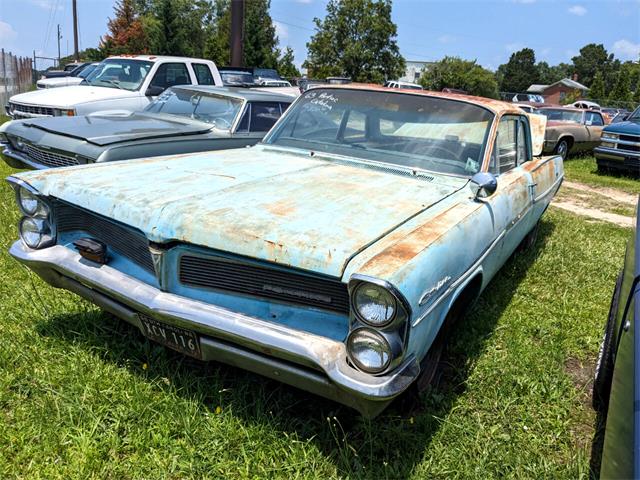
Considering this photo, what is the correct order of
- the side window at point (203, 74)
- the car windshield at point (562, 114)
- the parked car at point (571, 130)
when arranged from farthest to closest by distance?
1. the car windshield at point (562, 114)
2. the parked car at point (571, 130)
3. the side window at point (203, 74)

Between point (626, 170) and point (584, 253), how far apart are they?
23.7 ft

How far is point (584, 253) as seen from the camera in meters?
5.36

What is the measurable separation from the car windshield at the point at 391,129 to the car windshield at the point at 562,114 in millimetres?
11401

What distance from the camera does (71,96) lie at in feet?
25.2

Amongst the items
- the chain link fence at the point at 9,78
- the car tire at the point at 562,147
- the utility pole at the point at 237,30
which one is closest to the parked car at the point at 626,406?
the car tire at the point at 562,147

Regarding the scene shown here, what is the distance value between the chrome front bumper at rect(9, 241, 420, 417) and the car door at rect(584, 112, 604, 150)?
13.8 m

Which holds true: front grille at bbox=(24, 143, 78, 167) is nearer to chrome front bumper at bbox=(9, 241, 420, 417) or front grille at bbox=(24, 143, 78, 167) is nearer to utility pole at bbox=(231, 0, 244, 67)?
chrome front bumper at bbox=(9, 241, 420, 417)

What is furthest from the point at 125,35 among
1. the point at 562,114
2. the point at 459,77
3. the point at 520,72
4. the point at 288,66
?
the point at 520,72

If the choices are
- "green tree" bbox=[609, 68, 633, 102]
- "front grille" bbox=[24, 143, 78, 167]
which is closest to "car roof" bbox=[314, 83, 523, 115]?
"front grille" bbox=[24, 143, 78, 167]

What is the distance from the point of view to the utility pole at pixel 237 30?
52.4 ft

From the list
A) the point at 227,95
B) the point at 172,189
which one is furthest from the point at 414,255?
the point at 227,95

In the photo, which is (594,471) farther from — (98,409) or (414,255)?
(98,409)

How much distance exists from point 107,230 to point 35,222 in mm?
480

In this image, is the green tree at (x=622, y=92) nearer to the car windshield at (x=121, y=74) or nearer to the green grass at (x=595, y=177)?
the green grass at (x=595, y=177)
